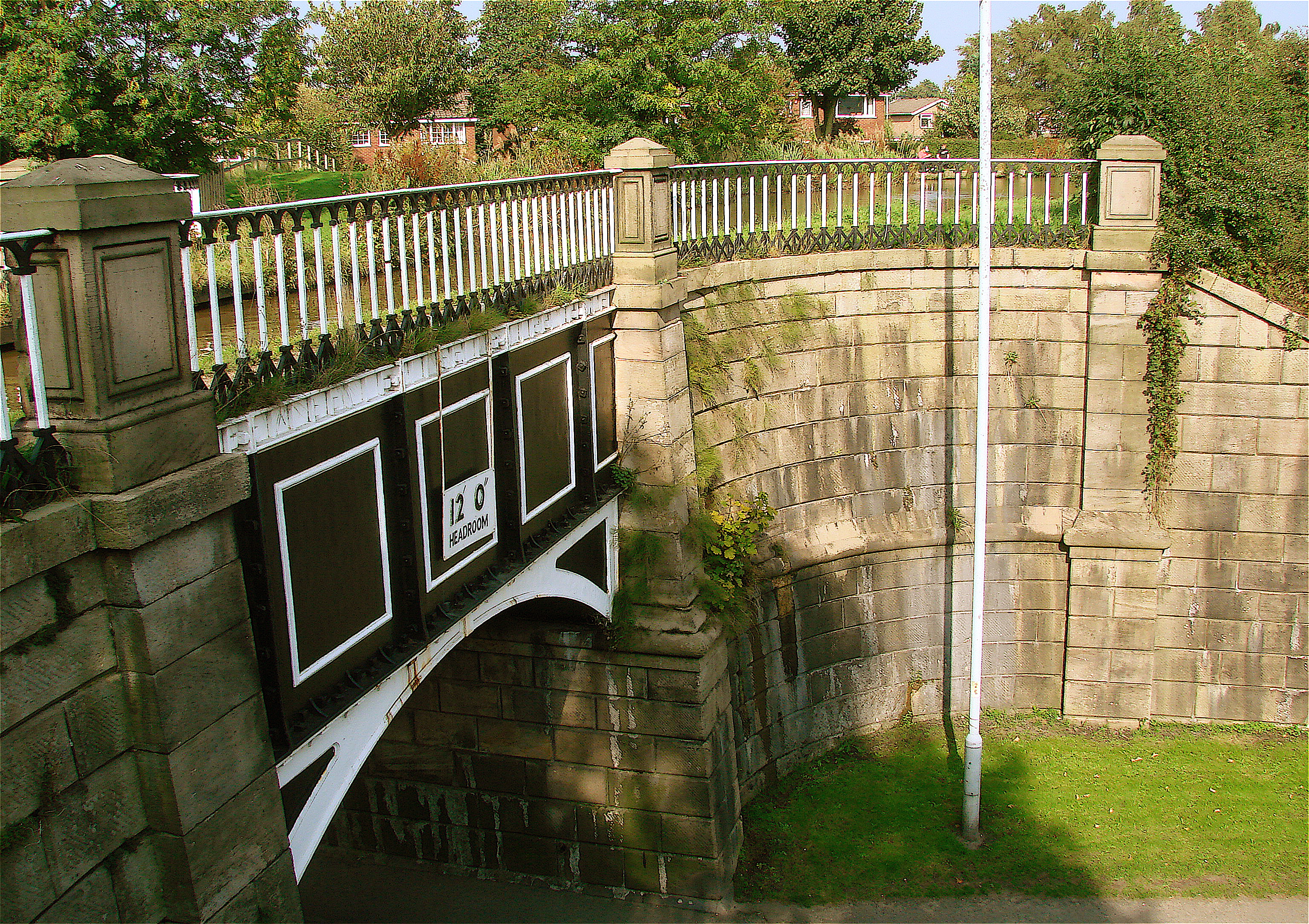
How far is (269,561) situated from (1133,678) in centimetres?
1054

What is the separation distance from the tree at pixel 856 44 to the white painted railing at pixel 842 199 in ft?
75.9

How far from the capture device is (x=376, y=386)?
575cm

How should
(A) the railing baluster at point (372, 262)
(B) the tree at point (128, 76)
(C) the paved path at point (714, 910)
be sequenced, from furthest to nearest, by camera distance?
(B) the tree at point (128, 76), (C) the paved path at point (714, 910), (A) the railing baluster at point (372, 262)

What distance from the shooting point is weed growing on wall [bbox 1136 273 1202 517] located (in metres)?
11.5

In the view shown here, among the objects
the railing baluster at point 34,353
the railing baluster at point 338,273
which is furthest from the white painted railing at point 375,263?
the railing baluster at point 34,353

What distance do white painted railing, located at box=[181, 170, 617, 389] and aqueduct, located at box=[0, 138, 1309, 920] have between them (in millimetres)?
55

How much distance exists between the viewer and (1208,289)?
11.5 m

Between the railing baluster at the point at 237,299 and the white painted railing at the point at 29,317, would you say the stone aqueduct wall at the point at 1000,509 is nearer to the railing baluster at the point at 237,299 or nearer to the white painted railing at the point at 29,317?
the railing baluster at the point at 237,299

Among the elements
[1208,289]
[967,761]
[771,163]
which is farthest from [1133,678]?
[771,163]

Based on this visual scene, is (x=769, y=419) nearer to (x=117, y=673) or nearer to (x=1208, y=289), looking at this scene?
(x=1208, y=289)

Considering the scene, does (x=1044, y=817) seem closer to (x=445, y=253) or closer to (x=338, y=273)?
(x=445, y=253)

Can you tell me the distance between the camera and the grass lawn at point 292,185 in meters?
15.0

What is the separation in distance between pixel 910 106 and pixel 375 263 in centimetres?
6161

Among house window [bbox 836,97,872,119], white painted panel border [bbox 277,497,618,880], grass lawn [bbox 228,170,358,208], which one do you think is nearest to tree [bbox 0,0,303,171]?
grass lawn [bbox 228,170,358,208]
